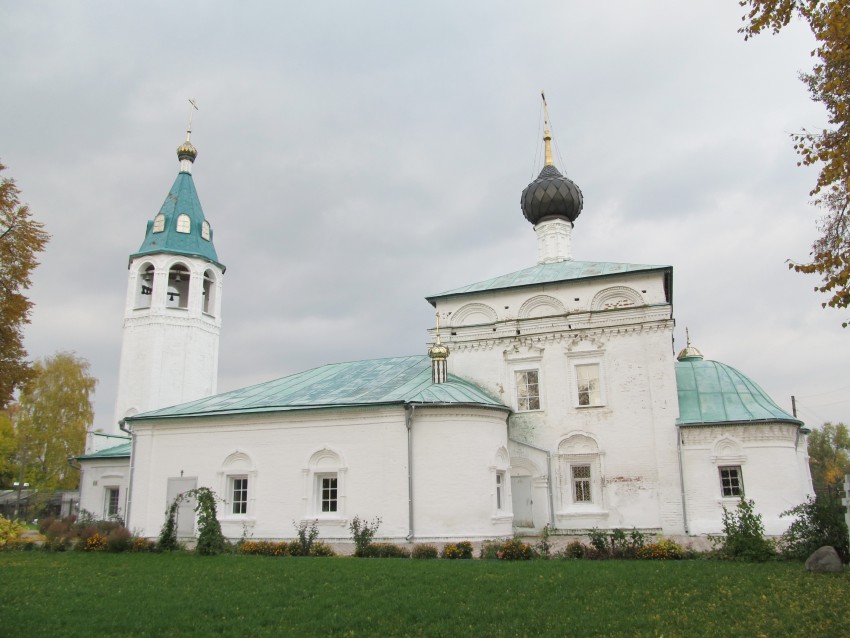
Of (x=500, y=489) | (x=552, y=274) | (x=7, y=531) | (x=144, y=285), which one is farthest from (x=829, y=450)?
(x=7, y=531)

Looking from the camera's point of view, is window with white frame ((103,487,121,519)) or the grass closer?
the grass

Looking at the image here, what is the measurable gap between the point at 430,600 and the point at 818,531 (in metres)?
7.22

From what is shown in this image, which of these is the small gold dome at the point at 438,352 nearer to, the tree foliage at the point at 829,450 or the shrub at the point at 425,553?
the shrub at the point at 425,553

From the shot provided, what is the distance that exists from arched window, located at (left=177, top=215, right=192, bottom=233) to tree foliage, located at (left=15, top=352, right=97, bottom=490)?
1504 centimetres

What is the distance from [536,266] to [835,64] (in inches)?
513

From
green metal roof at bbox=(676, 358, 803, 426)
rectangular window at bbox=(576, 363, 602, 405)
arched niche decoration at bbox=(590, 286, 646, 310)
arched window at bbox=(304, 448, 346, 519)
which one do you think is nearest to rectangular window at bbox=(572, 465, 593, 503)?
rectangular window at bbox=(576, 363, 602, 405)

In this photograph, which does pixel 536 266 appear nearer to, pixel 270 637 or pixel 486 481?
pixel 486 481

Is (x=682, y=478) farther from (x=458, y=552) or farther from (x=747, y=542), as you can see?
(x=458, y=552)

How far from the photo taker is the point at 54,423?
34.1 metres

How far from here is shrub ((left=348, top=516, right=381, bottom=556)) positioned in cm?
1393

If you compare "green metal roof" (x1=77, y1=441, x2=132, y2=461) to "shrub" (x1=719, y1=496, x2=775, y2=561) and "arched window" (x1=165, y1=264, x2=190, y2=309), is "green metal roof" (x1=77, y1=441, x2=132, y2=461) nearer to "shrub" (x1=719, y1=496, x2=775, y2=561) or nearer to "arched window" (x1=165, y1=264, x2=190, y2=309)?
"arched window" (x1=165, y1=264, x2=190, y2=309)

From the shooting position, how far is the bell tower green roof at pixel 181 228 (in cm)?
2386

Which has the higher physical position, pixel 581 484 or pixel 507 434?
pixel 507 434

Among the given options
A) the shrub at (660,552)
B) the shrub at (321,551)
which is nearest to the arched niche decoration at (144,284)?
the shrub at (321,551)
